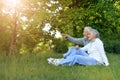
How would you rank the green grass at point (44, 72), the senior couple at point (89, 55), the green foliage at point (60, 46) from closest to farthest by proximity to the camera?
the green grass at point (44, 72)
the senior couple at point (89, 55)
the green foliage at point (60, 46)

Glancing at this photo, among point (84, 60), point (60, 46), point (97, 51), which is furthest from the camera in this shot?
point (60, 46)

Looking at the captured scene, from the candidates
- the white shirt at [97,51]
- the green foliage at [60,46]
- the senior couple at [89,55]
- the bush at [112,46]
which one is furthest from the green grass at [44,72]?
the bush at [112,46]

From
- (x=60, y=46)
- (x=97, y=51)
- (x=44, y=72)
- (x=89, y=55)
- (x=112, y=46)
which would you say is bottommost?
(x=112, y=46)

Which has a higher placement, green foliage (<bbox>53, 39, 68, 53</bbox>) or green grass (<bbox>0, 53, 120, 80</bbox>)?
green grass (<bbox>0, 53, 120, 80</bbox>)

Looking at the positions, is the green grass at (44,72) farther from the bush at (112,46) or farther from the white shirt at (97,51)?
the bush at (112,46)

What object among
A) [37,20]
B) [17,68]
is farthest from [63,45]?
[17,68]

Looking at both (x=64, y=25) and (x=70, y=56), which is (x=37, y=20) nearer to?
(x=64, y=25)

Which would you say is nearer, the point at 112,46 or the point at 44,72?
the point at 44,72

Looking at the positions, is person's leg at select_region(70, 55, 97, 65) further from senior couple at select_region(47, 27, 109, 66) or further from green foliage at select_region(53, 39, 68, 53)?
green foliage at select_region(53, 39, 68, 53)

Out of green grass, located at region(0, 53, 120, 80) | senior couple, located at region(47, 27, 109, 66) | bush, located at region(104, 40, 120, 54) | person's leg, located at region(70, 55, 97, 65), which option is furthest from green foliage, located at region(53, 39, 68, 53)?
green grass, located at region(0, 53, 120, 80)

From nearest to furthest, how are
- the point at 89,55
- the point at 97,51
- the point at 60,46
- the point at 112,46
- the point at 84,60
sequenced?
the point at 84,60 < the point at 97,51 < the point at 89,55 < the point at 60,46 < the point at 112,46

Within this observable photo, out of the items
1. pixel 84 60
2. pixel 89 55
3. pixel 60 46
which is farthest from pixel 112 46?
pixel 84 60

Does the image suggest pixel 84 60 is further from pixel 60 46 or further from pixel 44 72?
pixel 60 46

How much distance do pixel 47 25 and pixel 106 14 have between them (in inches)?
106
